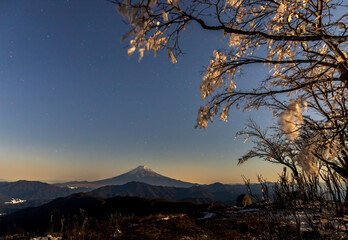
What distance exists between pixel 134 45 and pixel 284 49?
12.6 ft

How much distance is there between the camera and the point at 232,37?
5.46 metres

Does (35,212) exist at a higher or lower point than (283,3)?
lower

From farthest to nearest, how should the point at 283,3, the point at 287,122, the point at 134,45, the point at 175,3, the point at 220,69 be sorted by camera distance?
the point at 220,69
the point at 287,122
the point at 134,45
the point at 175,3
the point at 283,3

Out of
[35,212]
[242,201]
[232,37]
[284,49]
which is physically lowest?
[35,212]

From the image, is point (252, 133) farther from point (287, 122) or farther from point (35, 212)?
point (35, 212)

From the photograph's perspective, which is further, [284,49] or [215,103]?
[215,103]

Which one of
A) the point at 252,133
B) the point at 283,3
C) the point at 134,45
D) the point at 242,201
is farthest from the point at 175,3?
the point at 242,201

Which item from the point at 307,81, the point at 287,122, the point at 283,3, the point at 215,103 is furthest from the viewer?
the point at 215,103

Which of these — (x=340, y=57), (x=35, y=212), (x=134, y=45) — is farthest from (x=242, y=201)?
(x=35, y=212)

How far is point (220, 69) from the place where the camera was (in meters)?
5.15

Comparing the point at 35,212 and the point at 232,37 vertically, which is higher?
the point at 232,37

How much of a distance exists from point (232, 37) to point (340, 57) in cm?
281

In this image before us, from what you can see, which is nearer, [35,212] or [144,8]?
[144,8]

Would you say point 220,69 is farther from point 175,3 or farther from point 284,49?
point 175,3
